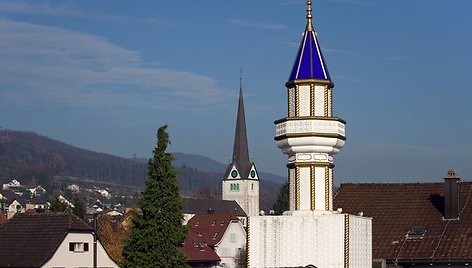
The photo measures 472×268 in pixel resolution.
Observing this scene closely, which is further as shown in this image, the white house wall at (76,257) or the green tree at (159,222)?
the white house wall at (76,257)

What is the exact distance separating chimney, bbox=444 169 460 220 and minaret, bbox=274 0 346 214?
65.1ft

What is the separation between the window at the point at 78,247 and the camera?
54812 mm

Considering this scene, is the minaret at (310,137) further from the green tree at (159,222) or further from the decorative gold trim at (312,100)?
the green tree at (159,222)

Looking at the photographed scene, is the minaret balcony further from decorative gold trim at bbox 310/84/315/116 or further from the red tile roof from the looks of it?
the red tile roof

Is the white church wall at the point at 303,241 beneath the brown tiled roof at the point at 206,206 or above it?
beneath

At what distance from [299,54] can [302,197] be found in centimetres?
351

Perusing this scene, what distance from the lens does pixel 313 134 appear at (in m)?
23.3

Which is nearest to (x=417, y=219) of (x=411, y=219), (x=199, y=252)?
(x=411, y=219)

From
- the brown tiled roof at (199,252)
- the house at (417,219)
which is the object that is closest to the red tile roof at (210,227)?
the brown tiled roof at (199,252)

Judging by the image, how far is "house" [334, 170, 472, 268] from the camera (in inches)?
1613

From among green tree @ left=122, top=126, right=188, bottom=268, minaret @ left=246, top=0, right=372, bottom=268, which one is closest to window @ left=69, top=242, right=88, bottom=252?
green tree @ left=122, top=126, right=188, bottom=268

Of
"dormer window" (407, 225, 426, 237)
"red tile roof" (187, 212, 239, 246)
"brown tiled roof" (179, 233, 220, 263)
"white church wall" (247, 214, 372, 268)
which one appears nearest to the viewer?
"white church wall" (247, 214, 372, 268)

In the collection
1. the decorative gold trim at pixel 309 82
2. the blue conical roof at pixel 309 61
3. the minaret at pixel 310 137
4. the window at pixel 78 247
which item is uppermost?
the blue conical roof at pixel 309 61

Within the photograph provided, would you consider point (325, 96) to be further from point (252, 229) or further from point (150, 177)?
point (150, 177)
